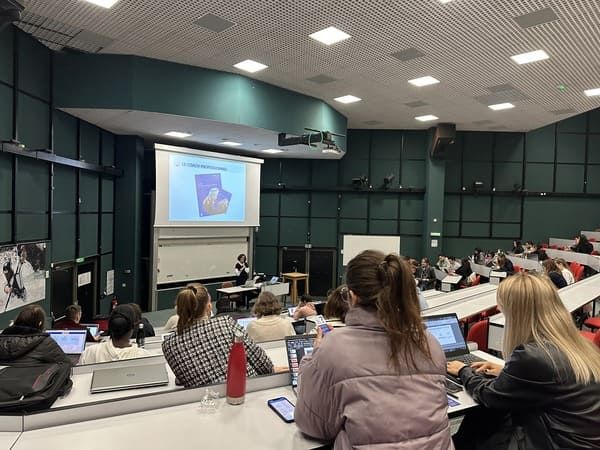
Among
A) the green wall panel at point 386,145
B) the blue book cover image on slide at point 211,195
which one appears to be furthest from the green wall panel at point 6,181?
the green wall panel at point 386,145

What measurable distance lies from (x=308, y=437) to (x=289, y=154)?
982 centimetres

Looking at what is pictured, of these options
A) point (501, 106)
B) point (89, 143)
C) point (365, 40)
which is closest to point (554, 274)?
point (501, 106)

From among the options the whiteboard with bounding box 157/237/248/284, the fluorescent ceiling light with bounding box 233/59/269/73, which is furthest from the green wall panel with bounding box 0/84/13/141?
the whiteboard with bounding box 157/237/248/284

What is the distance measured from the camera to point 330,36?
5.54 meters

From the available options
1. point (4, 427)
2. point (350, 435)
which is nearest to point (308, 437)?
point (350, 435)

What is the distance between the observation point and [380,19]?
5.03m

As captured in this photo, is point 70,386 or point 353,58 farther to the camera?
point 353,58

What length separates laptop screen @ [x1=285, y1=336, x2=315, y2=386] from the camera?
2190mm

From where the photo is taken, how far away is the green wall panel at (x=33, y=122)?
18.5ft

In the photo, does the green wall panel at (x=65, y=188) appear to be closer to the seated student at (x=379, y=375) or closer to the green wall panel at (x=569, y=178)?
the seated student at (x=379, y=375)

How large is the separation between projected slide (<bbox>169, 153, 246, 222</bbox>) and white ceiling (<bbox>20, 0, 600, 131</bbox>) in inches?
105

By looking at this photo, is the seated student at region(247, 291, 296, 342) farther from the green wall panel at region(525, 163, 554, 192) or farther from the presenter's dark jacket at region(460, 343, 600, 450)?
the green wall panel at region(525, 163, 554, 192)

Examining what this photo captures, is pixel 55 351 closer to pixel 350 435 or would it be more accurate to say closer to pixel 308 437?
pixel 308 437

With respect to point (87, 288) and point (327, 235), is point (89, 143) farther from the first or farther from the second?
point (327, 235)
